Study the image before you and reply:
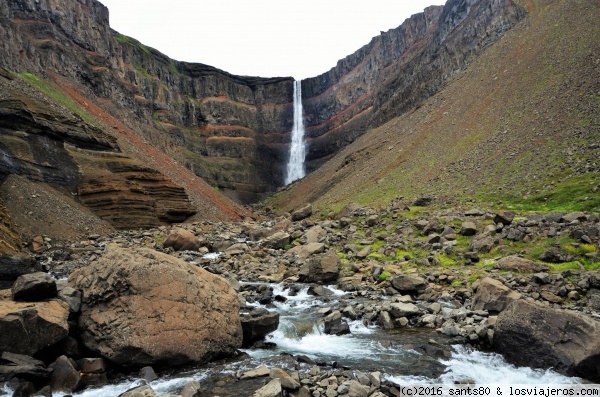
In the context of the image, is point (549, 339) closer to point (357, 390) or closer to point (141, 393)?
point (357, 390)

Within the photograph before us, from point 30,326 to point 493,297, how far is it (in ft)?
44.8

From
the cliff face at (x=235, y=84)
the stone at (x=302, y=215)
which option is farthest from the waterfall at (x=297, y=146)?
the stone at (x=302, y=215)

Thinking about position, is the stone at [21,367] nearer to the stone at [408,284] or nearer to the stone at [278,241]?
the stone at [408,284]

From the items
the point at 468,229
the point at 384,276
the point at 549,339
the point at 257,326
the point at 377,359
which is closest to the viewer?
the point at 549,339

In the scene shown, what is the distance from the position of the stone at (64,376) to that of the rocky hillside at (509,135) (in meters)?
24.3

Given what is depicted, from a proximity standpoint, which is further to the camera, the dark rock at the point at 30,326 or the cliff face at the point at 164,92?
the cliff face at the point at 164,92

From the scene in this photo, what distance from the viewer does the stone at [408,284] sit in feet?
51.1

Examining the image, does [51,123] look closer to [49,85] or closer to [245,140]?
[49,85]

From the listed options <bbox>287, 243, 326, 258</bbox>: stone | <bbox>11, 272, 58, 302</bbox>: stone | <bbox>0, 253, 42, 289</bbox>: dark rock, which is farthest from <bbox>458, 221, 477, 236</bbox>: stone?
<bbox>0, 253, 42, 289</bbox>: dark rock

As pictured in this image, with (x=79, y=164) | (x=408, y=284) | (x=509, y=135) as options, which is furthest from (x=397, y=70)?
(x=408, y=284)

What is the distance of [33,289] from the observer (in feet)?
31.9

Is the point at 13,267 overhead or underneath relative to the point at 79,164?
underneath

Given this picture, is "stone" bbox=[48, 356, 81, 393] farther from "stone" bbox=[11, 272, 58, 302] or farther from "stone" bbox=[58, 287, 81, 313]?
"stone" bbox=[11, 272, 58, 302]

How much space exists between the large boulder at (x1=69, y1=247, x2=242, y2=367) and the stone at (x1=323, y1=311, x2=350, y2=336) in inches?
121
